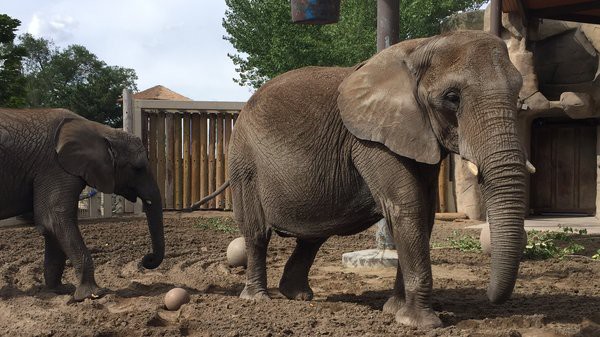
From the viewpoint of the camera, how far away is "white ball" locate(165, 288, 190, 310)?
20.1 ft

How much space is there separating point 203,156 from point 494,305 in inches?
411

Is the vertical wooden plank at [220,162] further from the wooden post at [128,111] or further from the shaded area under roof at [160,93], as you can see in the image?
the shaded area under roof at [160,93]

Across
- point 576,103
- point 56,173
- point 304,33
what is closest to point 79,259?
point 56,173

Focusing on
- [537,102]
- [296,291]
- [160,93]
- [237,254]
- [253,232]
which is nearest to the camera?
[253,232]

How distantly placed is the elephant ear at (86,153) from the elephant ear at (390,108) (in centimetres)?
256

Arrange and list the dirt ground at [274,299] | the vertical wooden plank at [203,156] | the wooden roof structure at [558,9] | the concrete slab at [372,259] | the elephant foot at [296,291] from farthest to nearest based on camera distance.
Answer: the vertical wooden plank at [203,156] → the wooden roof structure at [558,9] → the concrete slab at [372,259] → the elephant foot at [296,291] → the dirt ground at [274,299]

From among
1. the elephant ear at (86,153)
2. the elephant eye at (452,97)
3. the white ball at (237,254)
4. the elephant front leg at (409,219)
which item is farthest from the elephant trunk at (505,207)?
the white ball at (237,254)

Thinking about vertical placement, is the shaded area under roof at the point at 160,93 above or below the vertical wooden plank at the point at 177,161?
above

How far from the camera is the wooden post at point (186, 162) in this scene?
15.8 metres

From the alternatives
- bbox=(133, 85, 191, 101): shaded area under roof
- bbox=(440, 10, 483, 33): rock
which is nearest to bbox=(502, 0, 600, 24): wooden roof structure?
bbox=(440, 10, 483, 33): rock

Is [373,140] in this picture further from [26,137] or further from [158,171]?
[158,171]

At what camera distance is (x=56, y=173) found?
6.95 meters

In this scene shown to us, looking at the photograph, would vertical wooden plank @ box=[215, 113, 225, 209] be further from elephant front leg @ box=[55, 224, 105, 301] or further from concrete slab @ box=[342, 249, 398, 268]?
elephant front leg @ box=[55, 224, 105, 301]

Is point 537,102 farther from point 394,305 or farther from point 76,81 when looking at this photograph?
point 76,81
